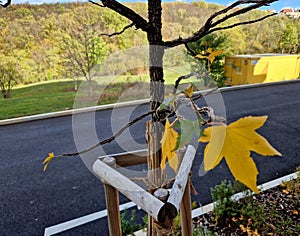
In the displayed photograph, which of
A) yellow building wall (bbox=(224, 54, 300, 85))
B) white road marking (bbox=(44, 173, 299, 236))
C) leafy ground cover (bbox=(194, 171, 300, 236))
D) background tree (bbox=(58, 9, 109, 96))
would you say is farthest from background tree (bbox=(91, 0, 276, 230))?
yellow building wall (bbox=(224, 54, 300, 85))

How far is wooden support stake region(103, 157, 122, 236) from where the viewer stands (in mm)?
632

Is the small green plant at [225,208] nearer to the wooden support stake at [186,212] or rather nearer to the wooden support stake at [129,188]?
the wooden support stake at [186,212]

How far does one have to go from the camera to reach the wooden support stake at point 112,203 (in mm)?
632

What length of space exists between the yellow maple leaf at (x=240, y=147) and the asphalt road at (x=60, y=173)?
0.34 m

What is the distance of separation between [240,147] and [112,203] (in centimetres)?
48

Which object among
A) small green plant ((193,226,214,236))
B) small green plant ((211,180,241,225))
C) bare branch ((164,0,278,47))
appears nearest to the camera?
bare branch ((164,0,278,47))

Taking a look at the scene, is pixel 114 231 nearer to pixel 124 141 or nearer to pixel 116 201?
pixel 116 201

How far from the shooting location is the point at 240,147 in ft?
0.85

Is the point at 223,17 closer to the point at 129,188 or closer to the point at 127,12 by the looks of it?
the point at 127,12

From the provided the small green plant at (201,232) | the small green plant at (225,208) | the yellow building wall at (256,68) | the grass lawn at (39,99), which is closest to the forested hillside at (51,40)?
the grass lawn at (39,99)

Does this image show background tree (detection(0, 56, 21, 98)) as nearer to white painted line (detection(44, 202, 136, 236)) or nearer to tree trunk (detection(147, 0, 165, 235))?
white painted line (detection(44, 202, 136, 236))

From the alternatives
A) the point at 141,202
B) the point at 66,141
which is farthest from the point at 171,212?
the point at 66,141

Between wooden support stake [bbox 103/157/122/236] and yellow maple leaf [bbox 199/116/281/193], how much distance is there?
0.40m

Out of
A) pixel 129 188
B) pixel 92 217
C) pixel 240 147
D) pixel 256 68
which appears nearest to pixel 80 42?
pixel 92 217
